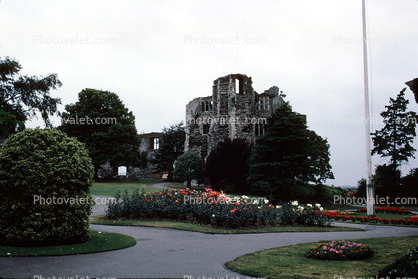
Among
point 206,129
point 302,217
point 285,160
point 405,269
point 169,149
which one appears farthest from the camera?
point 169,149

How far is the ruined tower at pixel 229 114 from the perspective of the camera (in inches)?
1788

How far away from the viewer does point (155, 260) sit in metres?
6.72

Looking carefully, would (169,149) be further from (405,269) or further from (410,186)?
(405,269)

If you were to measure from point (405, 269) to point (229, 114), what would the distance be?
4079 cm

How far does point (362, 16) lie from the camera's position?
20.9 m

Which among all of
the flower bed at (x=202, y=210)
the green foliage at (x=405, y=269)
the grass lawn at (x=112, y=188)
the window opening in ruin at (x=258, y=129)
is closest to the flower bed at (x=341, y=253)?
the green foliage at (x=405, y=269)

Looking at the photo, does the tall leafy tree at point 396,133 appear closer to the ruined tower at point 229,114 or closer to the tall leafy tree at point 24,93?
the ruined tower at point 229,114

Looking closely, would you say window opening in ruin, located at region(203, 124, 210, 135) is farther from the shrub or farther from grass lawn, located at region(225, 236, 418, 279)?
grass lawn, located at region(225, 236, 418, 279)

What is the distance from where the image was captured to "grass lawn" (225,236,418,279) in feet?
19.4

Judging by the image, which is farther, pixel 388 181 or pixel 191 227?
pixel 388 181

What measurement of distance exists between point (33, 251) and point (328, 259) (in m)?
6.96

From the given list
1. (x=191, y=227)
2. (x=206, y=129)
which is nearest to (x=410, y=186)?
(x=206, y=129)

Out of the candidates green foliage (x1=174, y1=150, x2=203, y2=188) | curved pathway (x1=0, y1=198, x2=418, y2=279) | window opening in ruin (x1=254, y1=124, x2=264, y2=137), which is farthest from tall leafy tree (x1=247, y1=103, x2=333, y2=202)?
curved pathway (x1=0, y1=198, x2=418, y2=279)

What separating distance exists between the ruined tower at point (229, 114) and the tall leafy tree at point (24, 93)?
67.2 feet
